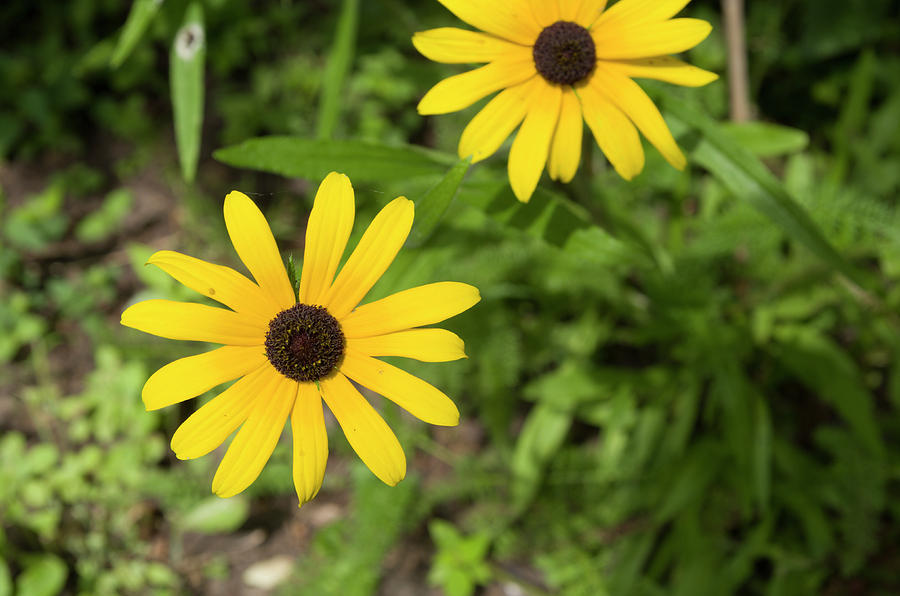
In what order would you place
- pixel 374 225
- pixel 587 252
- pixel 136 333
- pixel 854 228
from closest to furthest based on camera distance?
pixel 374 225, pixel 587 252, pixel 854 228, pixel 136 333

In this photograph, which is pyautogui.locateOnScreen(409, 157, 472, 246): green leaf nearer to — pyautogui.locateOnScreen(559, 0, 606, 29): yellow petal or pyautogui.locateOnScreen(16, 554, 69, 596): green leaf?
pyautogui.locateOnScreen(559, 0, 606, 29): yellow petal

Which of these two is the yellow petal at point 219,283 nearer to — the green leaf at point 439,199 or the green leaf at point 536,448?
the green leaf at point 439,199

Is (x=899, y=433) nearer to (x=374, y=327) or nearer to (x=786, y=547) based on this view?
(x=786, y=547)

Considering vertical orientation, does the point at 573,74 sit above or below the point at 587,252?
above

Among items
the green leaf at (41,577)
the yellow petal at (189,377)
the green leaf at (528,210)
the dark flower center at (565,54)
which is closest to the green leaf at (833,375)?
the green leaf at (528,210)

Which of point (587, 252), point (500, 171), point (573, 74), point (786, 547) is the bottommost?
point (786, 547)

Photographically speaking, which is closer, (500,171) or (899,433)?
(500,171)

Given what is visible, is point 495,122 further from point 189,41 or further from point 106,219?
point 106,219

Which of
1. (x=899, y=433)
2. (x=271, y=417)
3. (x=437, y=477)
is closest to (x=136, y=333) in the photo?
(x=437, y=477)
